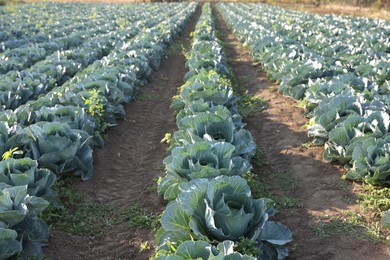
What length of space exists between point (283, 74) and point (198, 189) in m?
7.58

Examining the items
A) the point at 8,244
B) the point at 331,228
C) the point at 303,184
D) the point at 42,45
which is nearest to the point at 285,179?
the point at 303,184

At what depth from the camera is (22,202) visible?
12.9 feet

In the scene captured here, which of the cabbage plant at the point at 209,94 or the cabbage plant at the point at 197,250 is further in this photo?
the cabbage plant at the point at 209,94

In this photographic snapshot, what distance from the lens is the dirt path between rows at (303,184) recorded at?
171 inches

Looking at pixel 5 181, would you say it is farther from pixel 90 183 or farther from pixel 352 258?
pixel 352 258

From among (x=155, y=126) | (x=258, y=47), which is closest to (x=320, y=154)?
(x=155, y=126)

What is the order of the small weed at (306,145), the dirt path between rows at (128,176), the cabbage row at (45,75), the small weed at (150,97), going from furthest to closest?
the small weed at (150,97) < the cabbage row at (45,75) < the small weed at (306,145) < the dirt path between rows at (128,176)

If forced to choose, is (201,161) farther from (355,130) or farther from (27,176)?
(355,130)

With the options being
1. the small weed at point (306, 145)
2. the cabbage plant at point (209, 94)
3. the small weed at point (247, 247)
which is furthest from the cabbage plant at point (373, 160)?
the cabbage plant at point (209, 94)

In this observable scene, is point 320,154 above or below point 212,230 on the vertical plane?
below

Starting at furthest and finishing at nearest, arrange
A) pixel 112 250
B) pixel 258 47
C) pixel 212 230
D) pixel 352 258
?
pixel 258 47 → pixel 112 250 → pixel 352 258 → pixel 212 230

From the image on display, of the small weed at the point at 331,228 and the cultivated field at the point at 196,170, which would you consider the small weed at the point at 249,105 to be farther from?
the small weed at the point at 331,228

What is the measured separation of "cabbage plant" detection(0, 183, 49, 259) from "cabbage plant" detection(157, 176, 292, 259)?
1318 mm

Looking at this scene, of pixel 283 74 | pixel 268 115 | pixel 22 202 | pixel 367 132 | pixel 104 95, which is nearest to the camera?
pixel 22 202
